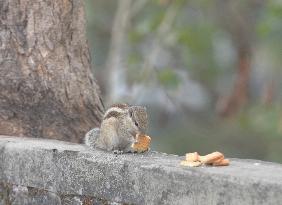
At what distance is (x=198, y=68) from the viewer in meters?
15.1

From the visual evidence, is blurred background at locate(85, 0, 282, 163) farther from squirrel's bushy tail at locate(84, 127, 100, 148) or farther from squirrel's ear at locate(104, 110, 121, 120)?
squirrel's ear at locate(104, 110, 121, 120)

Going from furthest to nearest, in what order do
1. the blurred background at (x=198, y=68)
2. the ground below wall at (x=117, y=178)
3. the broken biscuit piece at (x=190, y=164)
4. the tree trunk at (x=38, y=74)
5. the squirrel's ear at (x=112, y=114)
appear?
the blurred background at (x=198, y=68)
the tree trunk at (x=38, y=74)
the squirrel's ear at (x=112, y=114)
the broken biscuit piece at (x=190, y=164)
the ground below wall at (x=117, y=178)

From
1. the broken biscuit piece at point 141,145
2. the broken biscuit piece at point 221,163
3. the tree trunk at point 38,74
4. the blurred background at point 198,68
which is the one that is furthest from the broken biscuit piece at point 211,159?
the blurred background at point 198,68

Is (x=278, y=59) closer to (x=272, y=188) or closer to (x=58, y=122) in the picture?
(x=58, y=122)

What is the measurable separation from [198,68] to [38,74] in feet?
28.8

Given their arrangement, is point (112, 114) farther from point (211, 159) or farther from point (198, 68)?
point (198, 68)

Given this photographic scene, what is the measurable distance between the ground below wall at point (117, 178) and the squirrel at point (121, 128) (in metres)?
0.21

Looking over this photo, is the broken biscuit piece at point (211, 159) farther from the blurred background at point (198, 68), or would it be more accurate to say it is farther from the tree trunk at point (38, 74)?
the blurred background at point (198, 68)

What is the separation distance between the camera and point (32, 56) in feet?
21.3


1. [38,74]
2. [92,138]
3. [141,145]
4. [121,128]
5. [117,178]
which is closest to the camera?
[117,178]

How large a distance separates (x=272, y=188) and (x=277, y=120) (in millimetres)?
8459

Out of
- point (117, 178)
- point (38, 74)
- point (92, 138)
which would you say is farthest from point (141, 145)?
point (38, 74)

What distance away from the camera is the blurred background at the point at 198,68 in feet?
42.1

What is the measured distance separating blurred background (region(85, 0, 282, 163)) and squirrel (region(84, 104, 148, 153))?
5511mm
